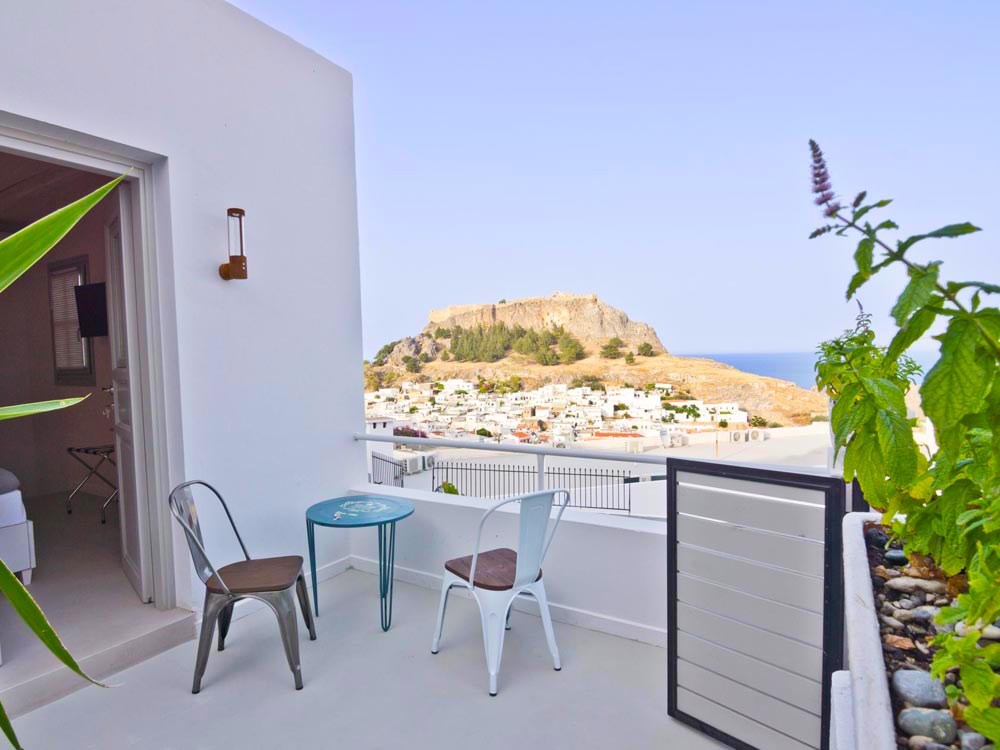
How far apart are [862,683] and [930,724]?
8 centimetres

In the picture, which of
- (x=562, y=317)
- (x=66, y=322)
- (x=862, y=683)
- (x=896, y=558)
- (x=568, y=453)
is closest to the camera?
(x=862, y=683)

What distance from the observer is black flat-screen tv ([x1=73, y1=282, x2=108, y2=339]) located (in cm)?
408

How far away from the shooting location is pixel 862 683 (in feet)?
2.70

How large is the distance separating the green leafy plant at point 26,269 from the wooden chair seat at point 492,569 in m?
1.99

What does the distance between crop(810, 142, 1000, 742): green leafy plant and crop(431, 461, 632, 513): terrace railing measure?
6.78ft

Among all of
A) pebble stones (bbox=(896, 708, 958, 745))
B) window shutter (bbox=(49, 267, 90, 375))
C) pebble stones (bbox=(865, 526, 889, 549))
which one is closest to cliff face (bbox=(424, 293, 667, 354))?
window shutter (bbox=(49, 267, 90, 375))

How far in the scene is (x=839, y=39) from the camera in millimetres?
15102

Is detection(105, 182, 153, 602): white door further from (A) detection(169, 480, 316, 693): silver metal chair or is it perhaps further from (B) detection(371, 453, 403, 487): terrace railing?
(B) detection(371, 453, 403, 487): terrace railing

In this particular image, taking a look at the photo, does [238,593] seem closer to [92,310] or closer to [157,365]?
[157,365]

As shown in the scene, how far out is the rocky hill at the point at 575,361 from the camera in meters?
8.65

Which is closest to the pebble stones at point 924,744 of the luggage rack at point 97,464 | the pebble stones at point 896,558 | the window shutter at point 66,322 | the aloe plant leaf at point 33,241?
the pebble stones at point 896,558

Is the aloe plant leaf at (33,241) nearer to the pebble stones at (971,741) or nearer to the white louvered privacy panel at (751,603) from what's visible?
the pebble stones at (971,741)

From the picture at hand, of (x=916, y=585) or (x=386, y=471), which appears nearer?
(x=916, y=585)

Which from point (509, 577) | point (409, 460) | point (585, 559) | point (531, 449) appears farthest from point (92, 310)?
point (585, 559)
